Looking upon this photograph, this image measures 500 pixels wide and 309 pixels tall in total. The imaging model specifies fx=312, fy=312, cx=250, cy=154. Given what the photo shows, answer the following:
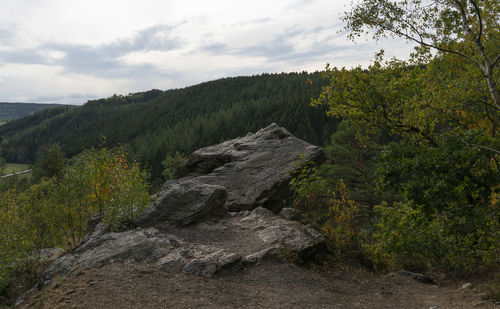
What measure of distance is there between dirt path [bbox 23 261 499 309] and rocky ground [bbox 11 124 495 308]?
3 centimetres

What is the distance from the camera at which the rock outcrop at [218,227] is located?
11.3 m

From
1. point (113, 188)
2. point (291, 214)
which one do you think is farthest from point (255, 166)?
point (113, 188)

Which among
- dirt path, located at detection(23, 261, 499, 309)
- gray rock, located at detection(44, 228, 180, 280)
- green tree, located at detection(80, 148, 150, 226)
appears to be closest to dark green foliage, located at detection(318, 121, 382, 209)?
green tree, located at detection(80, 148, 150, 226)

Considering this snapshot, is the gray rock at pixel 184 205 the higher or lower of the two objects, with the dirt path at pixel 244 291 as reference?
higher

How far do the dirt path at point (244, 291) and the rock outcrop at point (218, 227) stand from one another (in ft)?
2.19

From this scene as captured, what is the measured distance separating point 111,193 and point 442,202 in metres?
15.0

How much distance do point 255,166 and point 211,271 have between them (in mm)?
11268

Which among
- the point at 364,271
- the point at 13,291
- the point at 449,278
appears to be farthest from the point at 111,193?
the point at 449,278

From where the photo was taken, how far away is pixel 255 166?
69.6 ft

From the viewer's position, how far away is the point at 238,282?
10.2m

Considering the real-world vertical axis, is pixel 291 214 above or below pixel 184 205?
below

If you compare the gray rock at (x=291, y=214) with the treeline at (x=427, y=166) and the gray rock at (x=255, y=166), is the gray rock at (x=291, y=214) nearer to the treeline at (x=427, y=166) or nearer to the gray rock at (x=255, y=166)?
the treeline at (x=427, y=166)

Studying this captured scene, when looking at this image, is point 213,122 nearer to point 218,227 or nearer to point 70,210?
point 70,210

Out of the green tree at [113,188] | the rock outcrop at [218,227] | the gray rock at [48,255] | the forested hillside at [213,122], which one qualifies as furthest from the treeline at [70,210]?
the forested hillside at [213,122]
